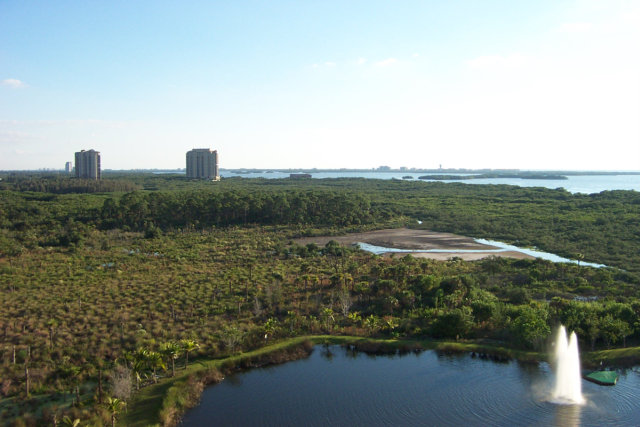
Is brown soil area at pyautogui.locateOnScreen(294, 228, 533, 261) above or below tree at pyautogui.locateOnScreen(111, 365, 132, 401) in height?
above

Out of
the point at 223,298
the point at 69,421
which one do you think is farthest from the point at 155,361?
the point at 223,298

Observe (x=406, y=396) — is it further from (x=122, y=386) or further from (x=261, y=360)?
(x=122, y=386)

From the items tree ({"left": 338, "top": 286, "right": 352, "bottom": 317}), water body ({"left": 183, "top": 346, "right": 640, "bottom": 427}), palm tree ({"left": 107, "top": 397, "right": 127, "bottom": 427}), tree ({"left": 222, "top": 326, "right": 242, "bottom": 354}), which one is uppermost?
tree ({"left": 338, "top": 286, "right": 352, "bottom": 317})

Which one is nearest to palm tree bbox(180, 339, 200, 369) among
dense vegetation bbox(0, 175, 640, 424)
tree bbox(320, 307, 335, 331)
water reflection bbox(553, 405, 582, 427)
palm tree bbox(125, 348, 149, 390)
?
dense vegetation bbox(0, 175, 640, 424)

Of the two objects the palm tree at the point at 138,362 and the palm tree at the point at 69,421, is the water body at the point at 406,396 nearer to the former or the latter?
the palm tree at the point at 138,362

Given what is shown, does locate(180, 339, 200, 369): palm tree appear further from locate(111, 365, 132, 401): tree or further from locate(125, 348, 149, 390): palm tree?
locate(111, 365, 132, 401): tree
